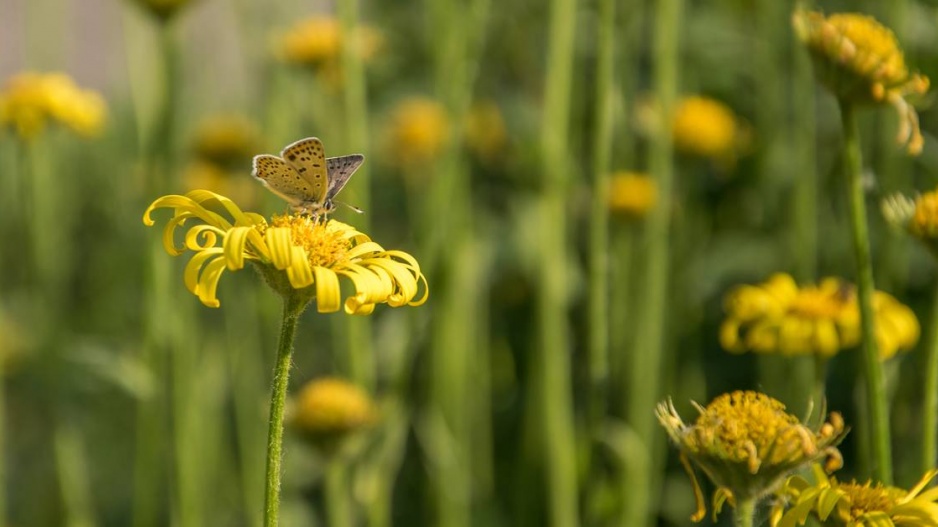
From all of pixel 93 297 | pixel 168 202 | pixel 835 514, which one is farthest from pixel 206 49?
pixel 835 514

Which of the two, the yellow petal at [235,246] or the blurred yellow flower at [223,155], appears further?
the blurred yellow flower at [223,155]

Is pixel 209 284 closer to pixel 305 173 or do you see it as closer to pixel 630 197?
pixel 305 173

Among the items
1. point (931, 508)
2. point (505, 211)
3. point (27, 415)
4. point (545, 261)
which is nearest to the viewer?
point (931, 508)

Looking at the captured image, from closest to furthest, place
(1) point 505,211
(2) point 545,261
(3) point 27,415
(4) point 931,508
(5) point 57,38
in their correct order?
(4) point 931,508, (2) point 545,261, (5) point 57,38, (1) point 505,211, (3) point 27,415

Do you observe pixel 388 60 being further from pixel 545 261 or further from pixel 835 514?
pixel 835 514

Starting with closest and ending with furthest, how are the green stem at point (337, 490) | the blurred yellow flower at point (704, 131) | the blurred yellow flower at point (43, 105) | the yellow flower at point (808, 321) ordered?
1. the yellow flower at point (808, 321)
2. the green stem at point (337, 490)
3. the blurred yellow flower at point (43, 105)
4. the blurred yellow flower at point (704, 131)

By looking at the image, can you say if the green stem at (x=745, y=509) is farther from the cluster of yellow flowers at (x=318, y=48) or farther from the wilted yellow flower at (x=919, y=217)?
the cluster of yellow flowers at (x=318, y=48)

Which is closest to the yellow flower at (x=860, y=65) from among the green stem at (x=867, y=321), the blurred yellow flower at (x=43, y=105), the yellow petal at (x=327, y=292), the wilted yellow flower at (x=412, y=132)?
the green stem at (x=867, y=321)

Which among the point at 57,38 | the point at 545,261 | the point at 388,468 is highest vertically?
the point at 57,38
